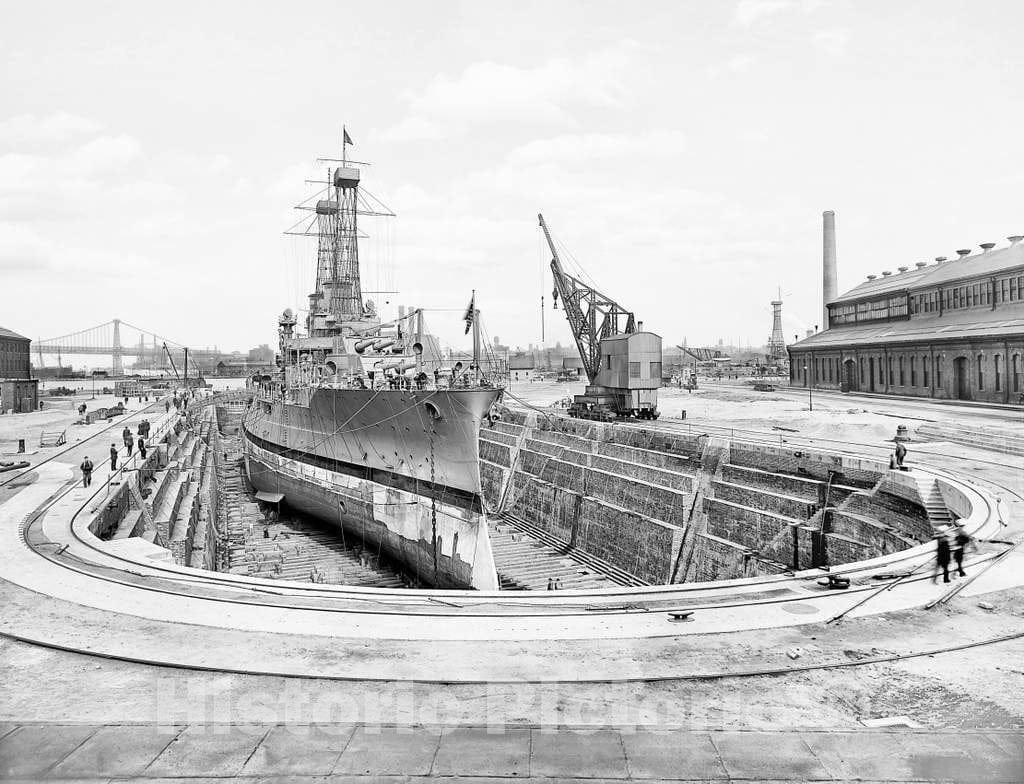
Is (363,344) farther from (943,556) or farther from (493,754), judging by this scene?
(493,754)

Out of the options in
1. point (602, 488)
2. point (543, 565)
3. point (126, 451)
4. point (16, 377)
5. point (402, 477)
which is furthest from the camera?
point (16, 377)

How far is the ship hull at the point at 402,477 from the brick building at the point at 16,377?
36004mm

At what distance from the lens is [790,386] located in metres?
67.1

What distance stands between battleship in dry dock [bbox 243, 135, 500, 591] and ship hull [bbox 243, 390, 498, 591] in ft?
0.18

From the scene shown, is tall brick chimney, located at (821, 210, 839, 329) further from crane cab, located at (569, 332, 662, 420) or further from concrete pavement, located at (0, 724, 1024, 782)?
concrete pavement, located at (0, 724, 1024, 782)

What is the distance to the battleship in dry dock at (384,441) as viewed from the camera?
2444 centimetres

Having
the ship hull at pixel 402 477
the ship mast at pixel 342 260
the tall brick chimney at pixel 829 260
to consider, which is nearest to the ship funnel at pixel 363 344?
the ship hull at pixel 402 477

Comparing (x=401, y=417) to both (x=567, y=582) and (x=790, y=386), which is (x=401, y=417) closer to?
(x=567, y=582)

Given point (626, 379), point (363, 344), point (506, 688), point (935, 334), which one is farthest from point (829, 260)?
point (506, 688)

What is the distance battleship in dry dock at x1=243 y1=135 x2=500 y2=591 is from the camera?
24438 millimetres

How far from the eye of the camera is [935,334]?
142 ft

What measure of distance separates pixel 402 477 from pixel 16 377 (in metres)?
65.9

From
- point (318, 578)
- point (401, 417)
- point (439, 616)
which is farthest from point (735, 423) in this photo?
point (439, 616)

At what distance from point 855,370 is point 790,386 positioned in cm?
1337
